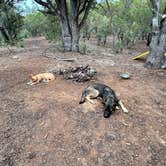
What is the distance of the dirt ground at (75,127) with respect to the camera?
2815 mm

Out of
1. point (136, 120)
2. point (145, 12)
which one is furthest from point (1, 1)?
point (145, 12)

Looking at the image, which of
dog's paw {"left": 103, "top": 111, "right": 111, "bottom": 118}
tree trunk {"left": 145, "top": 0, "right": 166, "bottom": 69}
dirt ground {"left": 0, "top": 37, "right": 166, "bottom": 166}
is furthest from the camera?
tree trunk {"left": 145, "top": 0, "right": 166, "bottom": 69}

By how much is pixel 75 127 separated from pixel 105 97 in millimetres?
848

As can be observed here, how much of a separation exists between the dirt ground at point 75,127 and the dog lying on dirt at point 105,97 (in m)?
0.11

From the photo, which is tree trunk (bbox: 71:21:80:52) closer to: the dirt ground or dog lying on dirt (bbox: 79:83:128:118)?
the dirt ground

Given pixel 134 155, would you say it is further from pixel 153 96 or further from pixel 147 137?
pixel 153 96

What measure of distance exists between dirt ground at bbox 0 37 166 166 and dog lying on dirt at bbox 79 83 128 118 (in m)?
0.11

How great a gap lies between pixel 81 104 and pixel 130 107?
0.95m

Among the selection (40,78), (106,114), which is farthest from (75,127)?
(40,78)

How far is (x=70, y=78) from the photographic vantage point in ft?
16.9

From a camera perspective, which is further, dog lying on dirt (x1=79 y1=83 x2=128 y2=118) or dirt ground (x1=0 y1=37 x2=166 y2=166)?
dog lying on dirt (x1=79 y1=83 x2=128 y2=118)

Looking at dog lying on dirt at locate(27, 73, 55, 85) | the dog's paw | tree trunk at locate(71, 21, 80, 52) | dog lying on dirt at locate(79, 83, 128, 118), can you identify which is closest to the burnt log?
dog lying on dirt at locate(27, 73, 55, 85)

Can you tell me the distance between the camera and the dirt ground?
Result: 9.24ft

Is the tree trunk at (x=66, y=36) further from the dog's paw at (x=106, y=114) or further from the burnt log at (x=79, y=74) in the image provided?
the dog's paw at (x=106, y=114)
